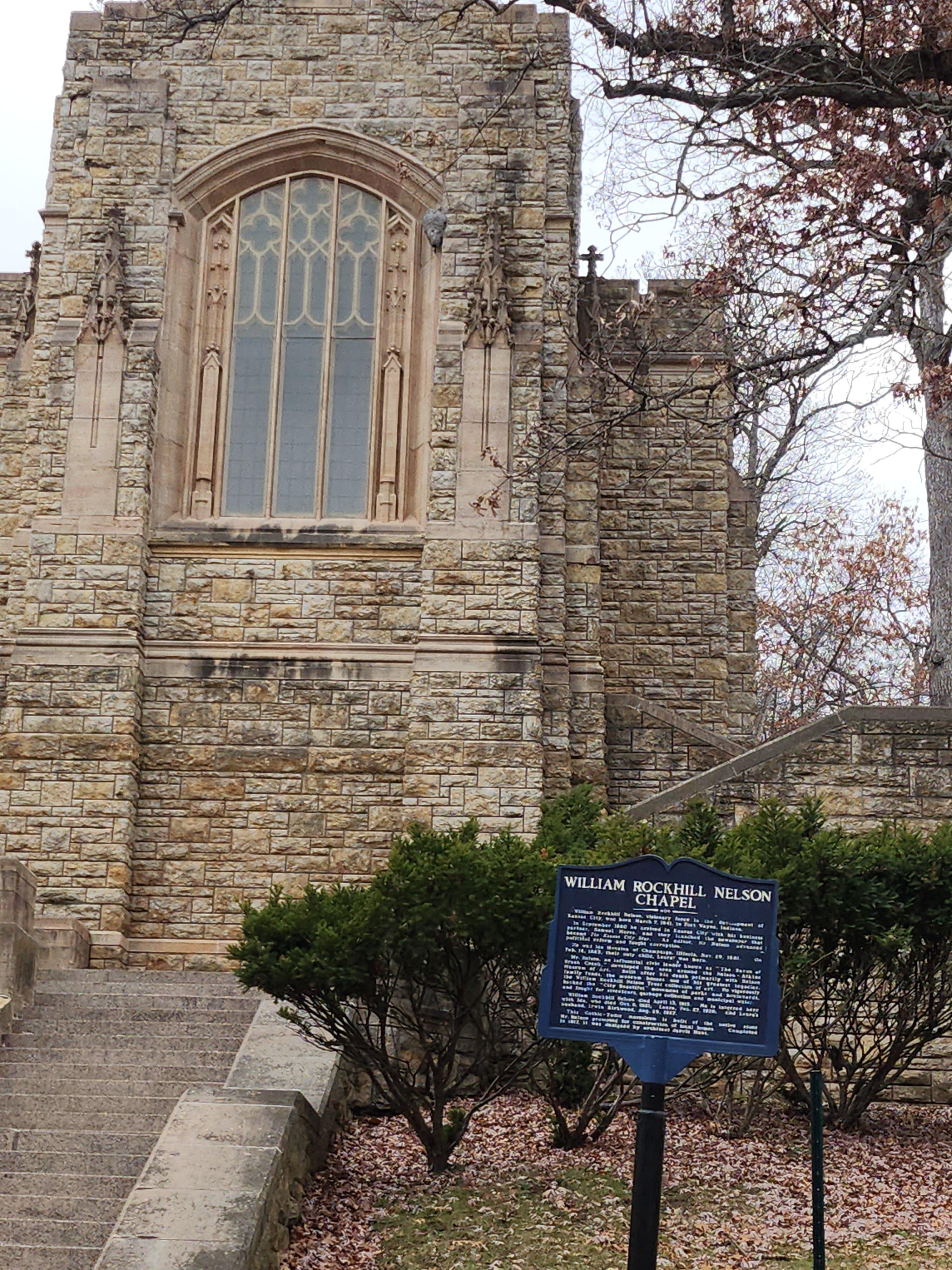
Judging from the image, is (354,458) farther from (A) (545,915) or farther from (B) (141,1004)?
(A) (545,915)

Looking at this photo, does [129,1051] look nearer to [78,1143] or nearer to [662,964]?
[78,1143]

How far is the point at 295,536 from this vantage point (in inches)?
664

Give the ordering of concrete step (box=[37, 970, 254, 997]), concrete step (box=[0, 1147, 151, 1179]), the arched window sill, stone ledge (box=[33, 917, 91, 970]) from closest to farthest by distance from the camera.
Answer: concrete step (box=[0, 1147, 151, 1179]) < concrete step (box=[37, 970, 254, 997]) < stone ledge (box=[33, 917, 91, 970]) < the arched window sill

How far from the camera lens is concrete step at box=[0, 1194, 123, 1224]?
865 centimetres

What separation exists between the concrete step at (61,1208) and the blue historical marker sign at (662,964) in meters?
2.87

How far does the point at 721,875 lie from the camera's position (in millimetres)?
7293

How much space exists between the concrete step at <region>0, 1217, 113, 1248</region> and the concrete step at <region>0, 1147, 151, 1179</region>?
58 centimetres

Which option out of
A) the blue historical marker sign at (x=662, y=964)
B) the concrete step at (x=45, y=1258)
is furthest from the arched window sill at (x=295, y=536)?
the blue historical marker sign at (x=662, y=964)

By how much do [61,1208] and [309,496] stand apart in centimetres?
965

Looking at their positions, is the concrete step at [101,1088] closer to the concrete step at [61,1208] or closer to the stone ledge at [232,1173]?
the stone ledge at [232,1173]

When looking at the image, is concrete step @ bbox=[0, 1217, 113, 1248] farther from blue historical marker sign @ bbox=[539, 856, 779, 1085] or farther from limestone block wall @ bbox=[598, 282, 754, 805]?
limestone block wall @ bbox=[598, 282, 754, 805]

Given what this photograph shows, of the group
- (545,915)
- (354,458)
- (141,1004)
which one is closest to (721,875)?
(545,915)

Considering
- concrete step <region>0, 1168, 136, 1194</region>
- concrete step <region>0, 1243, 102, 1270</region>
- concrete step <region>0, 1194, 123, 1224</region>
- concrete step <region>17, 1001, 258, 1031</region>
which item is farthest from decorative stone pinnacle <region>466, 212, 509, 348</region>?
concrete step <region>0, 1243, 102, 1270</region>

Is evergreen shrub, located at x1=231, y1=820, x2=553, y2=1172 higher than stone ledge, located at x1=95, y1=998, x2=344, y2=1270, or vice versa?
evergreen shrub, located at x1=231, y1=820, x2=553, y2=1172
